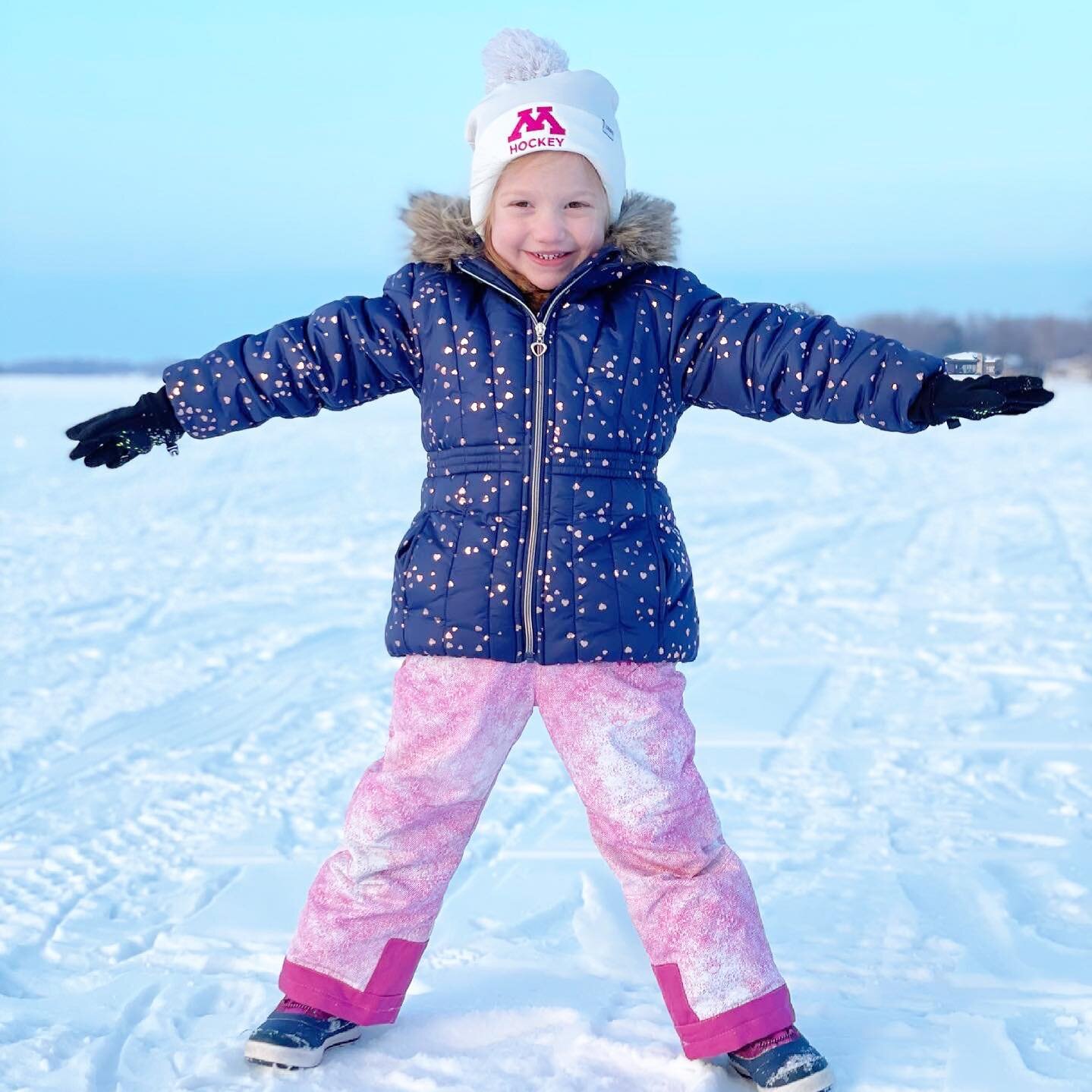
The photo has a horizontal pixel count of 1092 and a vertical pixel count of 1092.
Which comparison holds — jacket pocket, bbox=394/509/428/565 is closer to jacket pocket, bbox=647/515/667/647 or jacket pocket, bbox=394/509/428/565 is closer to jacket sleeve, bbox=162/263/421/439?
jacket sleeve, bbox=162/263/421/439

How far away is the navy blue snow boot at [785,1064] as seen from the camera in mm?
2115

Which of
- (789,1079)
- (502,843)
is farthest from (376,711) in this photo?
(789,1079)

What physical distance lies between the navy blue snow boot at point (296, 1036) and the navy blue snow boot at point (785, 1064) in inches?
26.2

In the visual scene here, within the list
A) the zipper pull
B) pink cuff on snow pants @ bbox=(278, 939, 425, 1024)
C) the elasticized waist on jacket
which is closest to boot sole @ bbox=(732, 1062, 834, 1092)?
pink cuff on snow pants @ bbox=(278, 939, 425, 1024)

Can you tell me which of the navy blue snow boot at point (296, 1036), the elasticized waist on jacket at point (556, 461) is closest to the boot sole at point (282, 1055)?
the navy blue snow boot at point (296, 1036)

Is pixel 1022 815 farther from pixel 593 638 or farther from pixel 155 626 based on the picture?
pixel 155 626

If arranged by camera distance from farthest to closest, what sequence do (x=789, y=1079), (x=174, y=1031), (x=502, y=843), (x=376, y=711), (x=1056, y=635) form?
(x=1056, y=635), (x=376, y=711), (x=502, y=843), (x=174, y=1031), (x=789, y=1079)

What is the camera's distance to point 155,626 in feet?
17.6

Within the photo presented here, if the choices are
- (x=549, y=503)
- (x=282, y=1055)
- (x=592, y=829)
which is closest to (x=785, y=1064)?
(x=592, y=829)

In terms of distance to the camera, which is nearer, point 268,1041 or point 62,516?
point 268,1041

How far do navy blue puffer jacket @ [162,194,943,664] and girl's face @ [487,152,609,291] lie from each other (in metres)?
0.05

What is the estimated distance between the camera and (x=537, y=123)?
2.25 metres

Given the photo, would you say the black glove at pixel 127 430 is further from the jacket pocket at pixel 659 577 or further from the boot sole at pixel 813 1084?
the boot sole at pixel 813 1084

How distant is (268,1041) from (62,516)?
21.6 ft
